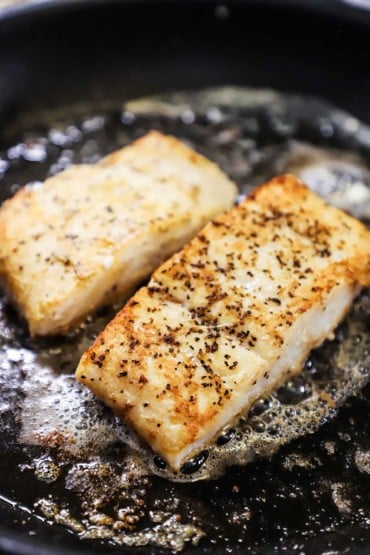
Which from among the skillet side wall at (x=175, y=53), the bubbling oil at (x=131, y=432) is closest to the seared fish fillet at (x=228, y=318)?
the bubbling oil at (x=131, y=432)

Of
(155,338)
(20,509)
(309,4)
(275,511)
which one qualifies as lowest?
(20,509)

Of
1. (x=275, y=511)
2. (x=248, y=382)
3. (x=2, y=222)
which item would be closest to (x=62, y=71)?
(x=2, y=222)

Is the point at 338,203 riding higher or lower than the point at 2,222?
higher

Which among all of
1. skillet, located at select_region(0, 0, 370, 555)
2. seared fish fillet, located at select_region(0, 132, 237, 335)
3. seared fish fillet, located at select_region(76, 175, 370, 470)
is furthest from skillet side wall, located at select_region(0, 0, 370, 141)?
seared fish fillet, located at select_region(76, 175, 370, 470)

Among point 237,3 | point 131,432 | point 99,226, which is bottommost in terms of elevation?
point 131,432

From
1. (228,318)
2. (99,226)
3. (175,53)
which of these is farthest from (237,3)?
(228,318)

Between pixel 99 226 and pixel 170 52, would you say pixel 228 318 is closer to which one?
pixel 99 226

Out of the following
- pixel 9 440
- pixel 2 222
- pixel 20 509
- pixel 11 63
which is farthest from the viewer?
pixel 11 63

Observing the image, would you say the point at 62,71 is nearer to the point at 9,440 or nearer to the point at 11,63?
the point at 11,63
